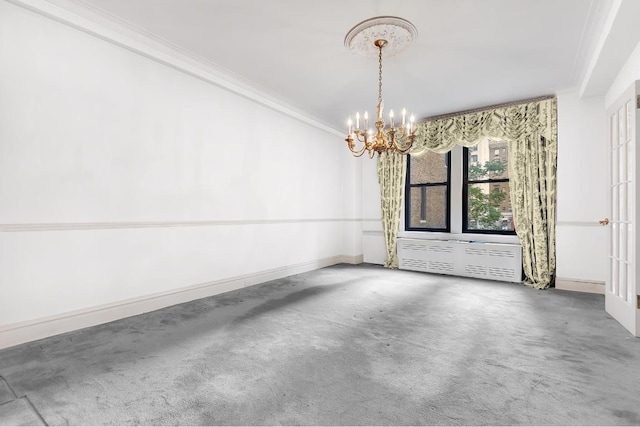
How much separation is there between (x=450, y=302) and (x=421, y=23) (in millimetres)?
2933

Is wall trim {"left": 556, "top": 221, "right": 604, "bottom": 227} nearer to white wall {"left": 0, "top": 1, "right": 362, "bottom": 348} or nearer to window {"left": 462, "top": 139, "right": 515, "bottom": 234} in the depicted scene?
window {"left": 462, "top": 139, "right": 515, "bottom": 234}

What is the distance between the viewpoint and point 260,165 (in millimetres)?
4746

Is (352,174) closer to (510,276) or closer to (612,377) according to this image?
(510,276)

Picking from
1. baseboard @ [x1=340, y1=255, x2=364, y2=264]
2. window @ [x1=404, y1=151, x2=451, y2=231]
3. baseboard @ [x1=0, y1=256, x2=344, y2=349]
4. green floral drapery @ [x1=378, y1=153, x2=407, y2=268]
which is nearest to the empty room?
baseboard @ [x1=0, y1=256, x2=344, y2=349]

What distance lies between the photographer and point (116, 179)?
311 centimetres

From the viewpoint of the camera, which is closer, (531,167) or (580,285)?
(580,285)

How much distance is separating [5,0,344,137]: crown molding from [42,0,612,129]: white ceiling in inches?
1.3

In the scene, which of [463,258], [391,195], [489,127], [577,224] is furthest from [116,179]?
[577,224]

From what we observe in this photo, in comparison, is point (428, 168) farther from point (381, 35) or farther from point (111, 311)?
point (111, 311)

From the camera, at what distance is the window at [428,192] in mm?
5844

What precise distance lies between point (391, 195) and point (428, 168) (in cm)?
84

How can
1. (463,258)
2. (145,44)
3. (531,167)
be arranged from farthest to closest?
(463,258) < (531,167) < (145,44)

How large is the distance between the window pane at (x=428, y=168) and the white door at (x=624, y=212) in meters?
2.66

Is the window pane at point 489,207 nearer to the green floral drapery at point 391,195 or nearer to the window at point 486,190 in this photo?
the window at point 486,190
